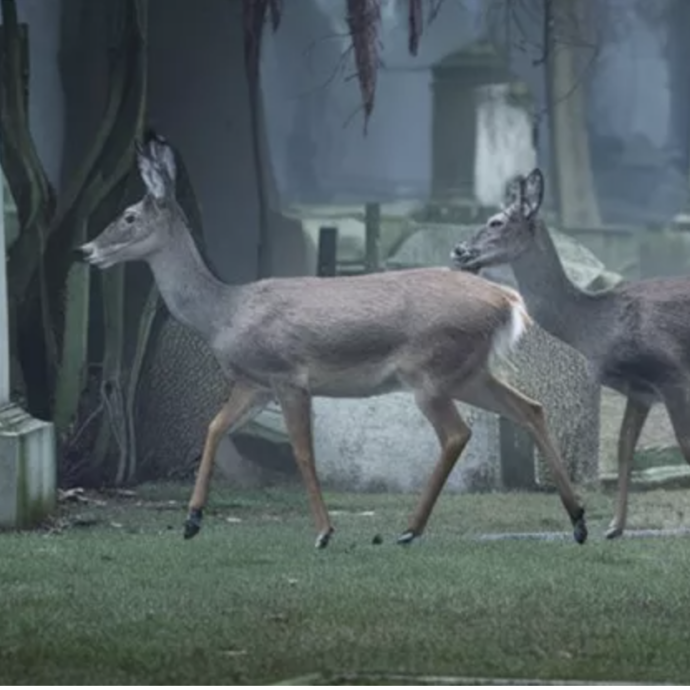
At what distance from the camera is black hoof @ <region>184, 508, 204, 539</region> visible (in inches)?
511

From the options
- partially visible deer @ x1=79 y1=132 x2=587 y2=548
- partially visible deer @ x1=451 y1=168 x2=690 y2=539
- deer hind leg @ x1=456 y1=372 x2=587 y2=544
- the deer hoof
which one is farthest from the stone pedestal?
the deer hoof

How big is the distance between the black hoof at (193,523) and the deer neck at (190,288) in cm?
92

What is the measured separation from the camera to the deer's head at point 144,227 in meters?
13.8

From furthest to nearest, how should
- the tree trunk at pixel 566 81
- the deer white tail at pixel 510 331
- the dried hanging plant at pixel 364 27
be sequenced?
1. the tree trunk at pixel 566 81
2. the dried hanging plant at pixel 364 27
3. the deer white tail at pixel 510 331

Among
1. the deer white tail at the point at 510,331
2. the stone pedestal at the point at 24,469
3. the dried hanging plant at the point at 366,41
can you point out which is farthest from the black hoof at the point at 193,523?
the dried hanging plant at the point at 366,41

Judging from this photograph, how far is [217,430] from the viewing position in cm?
1306

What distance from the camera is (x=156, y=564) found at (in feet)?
38.9

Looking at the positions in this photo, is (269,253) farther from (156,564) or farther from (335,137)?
(156,564)

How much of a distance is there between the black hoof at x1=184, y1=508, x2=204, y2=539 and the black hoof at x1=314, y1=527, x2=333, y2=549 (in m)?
0.62

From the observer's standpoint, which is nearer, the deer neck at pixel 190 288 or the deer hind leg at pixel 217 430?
the deer hind leg at pixel 217 430

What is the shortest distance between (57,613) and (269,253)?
7171 mm

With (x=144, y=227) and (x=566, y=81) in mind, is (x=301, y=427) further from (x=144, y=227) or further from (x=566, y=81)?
(x=566, y=81)

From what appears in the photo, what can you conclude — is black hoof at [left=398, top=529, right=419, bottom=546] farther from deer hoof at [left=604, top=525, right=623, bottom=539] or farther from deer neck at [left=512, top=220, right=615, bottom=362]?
deer neck at [left=512, top=220, right=615, bottom=362]

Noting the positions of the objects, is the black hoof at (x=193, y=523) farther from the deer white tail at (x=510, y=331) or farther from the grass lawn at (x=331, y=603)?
the deer white tail at (x=510, y=331)
